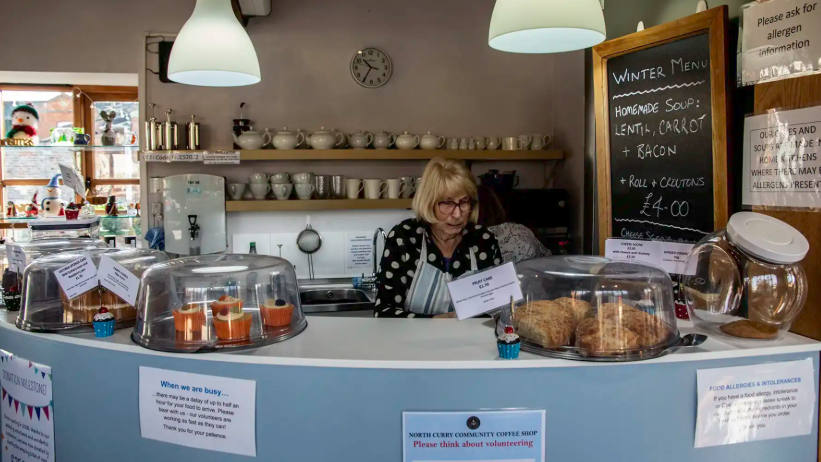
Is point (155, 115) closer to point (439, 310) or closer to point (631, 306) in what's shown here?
point (439, 310)

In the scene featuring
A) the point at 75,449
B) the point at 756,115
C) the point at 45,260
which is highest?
the point at 756,115

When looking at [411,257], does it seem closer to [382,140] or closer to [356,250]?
[382,140]

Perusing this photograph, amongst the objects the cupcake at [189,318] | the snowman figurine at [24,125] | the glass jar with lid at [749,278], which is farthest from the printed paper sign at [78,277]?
the snowman figurine at [24,125]

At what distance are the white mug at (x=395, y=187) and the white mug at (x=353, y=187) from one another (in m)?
0.19

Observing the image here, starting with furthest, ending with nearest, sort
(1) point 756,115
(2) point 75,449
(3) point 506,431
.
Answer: (1) point 756,115
(2) point 75,449
(3) point 506,431

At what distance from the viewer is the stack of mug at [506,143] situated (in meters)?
4.04

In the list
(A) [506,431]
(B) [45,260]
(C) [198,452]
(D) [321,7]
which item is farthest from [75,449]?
(D) [321,7]

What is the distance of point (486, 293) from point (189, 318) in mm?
760

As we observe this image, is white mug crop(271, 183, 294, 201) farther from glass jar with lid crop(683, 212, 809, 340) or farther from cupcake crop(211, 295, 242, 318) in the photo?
glass jar with lid crop(683, 212, 809, 340)

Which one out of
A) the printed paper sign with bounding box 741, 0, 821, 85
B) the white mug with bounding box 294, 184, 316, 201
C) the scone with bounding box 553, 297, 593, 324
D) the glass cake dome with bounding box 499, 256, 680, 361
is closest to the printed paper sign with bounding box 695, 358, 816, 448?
the glass cake dome with bounding box 499, 256, 680, 361

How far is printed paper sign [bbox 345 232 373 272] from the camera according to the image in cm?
418

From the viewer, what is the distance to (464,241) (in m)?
2.40

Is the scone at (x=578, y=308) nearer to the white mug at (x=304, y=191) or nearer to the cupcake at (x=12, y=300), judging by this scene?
the cupcake at (x=12, y=300)

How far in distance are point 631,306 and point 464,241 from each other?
1.05m
